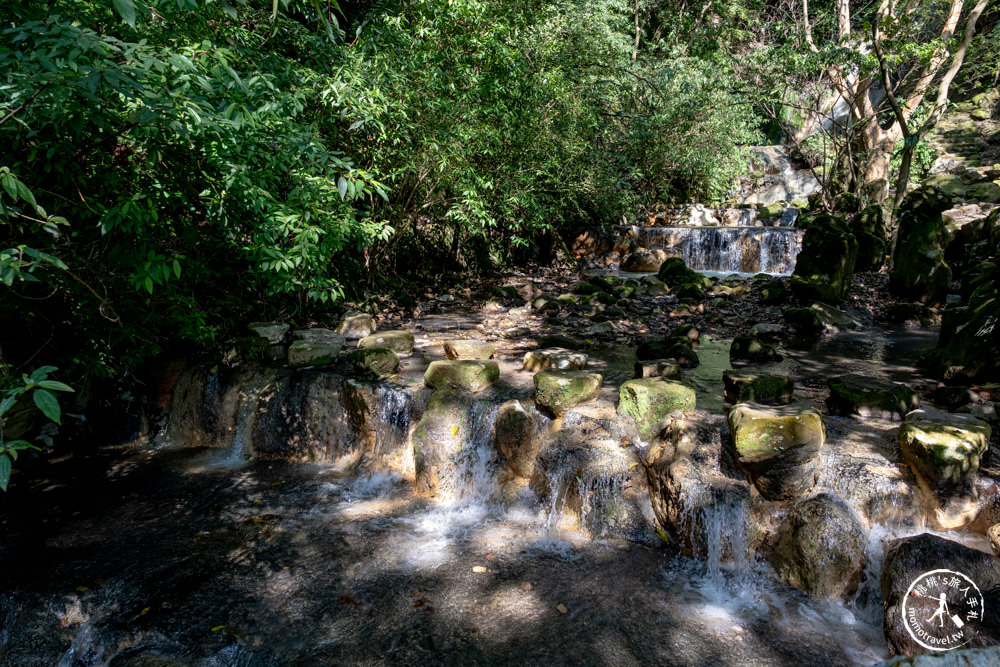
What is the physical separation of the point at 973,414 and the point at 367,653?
495cm

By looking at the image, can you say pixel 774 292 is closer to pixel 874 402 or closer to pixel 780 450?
pixel 874 402

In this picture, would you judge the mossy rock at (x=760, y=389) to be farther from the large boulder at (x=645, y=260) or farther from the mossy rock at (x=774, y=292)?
the large boulder at (x=645, y=260)

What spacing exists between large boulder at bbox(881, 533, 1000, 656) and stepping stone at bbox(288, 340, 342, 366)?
5.46m

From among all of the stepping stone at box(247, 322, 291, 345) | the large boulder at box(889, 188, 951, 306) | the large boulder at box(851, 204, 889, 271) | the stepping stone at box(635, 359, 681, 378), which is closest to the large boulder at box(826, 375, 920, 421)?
the stepping stone at box(635, 359, 681, 378)

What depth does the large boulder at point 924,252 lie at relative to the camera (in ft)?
30.1

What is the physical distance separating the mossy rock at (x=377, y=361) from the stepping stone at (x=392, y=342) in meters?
0.58

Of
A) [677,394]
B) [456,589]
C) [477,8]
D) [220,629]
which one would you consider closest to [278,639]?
[220,629]

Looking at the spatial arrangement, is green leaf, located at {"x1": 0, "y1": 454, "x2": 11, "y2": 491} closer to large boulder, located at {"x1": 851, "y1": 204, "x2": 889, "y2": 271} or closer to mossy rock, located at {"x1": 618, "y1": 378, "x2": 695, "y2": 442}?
mossy rock, located at {"x1": 618, "y1": 378, "x2": 695, "y2": 442}

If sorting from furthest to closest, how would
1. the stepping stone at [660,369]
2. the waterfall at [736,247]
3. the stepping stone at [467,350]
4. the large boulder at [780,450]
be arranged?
the waterfall at [736,247]
the stepping stone at [467,350]
the stepping stone at [660,369]
the large boulder at [780,450]

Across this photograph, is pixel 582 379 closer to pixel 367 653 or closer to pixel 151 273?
pixel 367 653

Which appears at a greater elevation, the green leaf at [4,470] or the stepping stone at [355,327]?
the green leaf at [4,470]

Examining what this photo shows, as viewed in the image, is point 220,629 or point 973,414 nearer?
point 220,629

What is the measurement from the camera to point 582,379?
17.0 feet

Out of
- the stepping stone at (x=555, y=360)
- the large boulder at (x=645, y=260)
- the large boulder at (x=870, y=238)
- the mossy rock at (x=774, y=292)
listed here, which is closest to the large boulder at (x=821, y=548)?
the stepping stone at (x=555, y=360)
